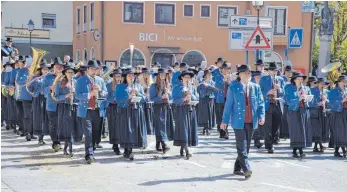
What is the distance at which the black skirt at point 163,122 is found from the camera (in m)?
11.9

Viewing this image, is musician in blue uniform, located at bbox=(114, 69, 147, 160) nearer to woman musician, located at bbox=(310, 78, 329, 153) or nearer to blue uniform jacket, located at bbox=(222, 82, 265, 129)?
blue uniform jacket, located at bbox=(222, 82, 265, 129)

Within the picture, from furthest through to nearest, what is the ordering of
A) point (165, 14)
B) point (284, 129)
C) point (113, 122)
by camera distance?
point (165, 14) → point (284, 129) → point (113, 122)

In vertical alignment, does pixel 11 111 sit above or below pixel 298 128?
above

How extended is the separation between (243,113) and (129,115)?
2.75 meters

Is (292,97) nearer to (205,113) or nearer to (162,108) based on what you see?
(162,108)

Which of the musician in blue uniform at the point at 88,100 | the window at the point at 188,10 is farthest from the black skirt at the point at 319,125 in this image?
the window at the point at 188,10

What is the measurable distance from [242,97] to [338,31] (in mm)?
30000

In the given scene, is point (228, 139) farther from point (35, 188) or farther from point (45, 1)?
point (45, 1)

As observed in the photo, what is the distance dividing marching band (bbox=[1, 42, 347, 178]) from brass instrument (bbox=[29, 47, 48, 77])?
0.17 feet

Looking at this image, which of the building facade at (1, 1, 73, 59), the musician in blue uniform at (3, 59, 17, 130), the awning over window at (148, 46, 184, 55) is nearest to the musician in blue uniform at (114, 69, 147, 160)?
the musician in blue uniform at (3, 59, 17, 130)

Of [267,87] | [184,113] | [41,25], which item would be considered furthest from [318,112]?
[41,25]

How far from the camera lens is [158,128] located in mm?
11961

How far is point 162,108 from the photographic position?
12.0 metres

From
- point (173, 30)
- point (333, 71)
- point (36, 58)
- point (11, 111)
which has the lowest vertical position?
point (11, 111)
